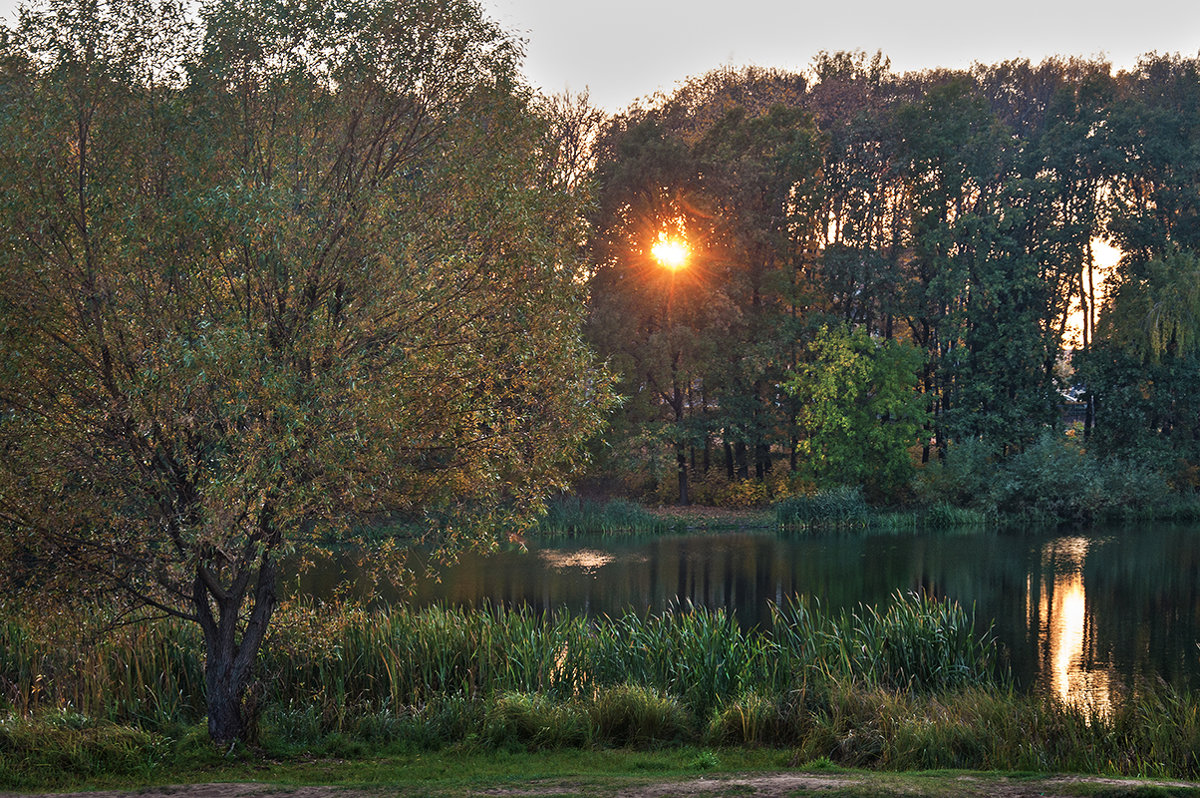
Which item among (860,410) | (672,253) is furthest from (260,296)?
(672,253)

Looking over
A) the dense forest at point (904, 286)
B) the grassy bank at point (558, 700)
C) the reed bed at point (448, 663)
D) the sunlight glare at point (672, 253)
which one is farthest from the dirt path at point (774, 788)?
the sunlight glare at point (672, 253)

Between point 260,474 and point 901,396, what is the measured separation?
36.4 m

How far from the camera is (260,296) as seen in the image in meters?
11.6

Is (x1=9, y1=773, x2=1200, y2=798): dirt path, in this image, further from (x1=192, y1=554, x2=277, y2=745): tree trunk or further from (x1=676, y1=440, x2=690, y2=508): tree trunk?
(x1=676, y1=440, x2=690, y2=508): tree trunk

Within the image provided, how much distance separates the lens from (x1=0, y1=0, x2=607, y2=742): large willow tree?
35.5 feet

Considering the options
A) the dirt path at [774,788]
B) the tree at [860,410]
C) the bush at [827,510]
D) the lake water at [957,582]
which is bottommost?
the lake water at [957,582]

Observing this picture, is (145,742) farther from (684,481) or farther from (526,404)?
(684,481)

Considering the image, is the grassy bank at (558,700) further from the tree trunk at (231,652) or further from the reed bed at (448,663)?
the tree trunk at (231,652)

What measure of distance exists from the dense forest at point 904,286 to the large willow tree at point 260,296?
30.2 meters

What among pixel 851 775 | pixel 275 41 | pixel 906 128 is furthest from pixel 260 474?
pixel 906 128

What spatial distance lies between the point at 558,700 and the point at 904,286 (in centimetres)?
Answer: 3478

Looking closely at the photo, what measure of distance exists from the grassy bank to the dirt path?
1.22 meters

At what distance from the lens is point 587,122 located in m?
48.7

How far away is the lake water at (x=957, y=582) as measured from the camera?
19359 mm
